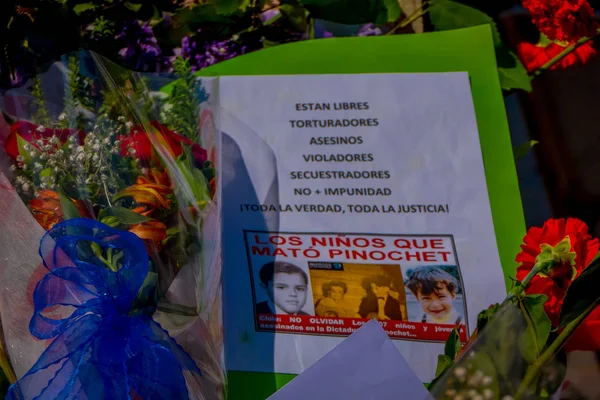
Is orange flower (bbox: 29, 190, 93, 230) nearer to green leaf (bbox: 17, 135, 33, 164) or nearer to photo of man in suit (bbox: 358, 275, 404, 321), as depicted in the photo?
green leaf (bbox: 17, 135, 33, 164)

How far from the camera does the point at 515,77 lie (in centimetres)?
69

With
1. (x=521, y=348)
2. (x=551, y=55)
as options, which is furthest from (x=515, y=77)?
(x=521, y=348)

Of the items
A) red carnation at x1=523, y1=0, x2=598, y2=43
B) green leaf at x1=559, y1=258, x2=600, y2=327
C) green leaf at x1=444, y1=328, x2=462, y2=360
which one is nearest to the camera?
green leaf at x1=559, y1=258, x2=600, y2=327

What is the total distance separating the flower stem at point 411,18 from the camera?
2.38 feet

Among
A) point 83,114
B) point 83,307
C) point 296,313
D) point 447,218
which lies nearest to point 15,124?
point 83,114

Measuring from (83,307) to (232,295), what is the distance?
0.63 feet

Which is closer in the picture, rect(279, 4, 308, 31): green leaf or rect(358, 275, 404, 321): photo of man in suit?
rect(358, 275, 404, 321): photo of man in suit

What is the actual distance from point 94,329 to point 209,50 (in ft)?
1.23

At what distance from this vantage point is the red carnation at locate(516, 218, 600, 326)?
1.54ft

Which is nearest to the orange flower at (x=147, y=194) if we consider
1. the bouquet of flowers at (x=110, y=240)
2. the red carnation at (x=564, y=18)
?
the bouquet of flowers at (x=110, y=240)

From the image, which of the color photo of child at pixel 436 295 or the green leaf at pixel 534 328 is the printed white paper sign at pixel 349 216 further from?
the green leaf at pixel 534 328

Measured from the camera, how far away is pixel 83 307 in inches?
16.2

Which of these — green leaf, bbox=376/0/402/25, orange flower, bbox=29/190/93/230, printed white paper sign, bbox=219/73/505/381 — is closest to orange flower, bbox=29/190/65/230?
orange flower, bbox=29/190/93/230

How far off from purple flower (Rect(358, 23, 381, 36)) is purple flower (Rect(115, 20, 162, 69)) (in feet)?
0.75
